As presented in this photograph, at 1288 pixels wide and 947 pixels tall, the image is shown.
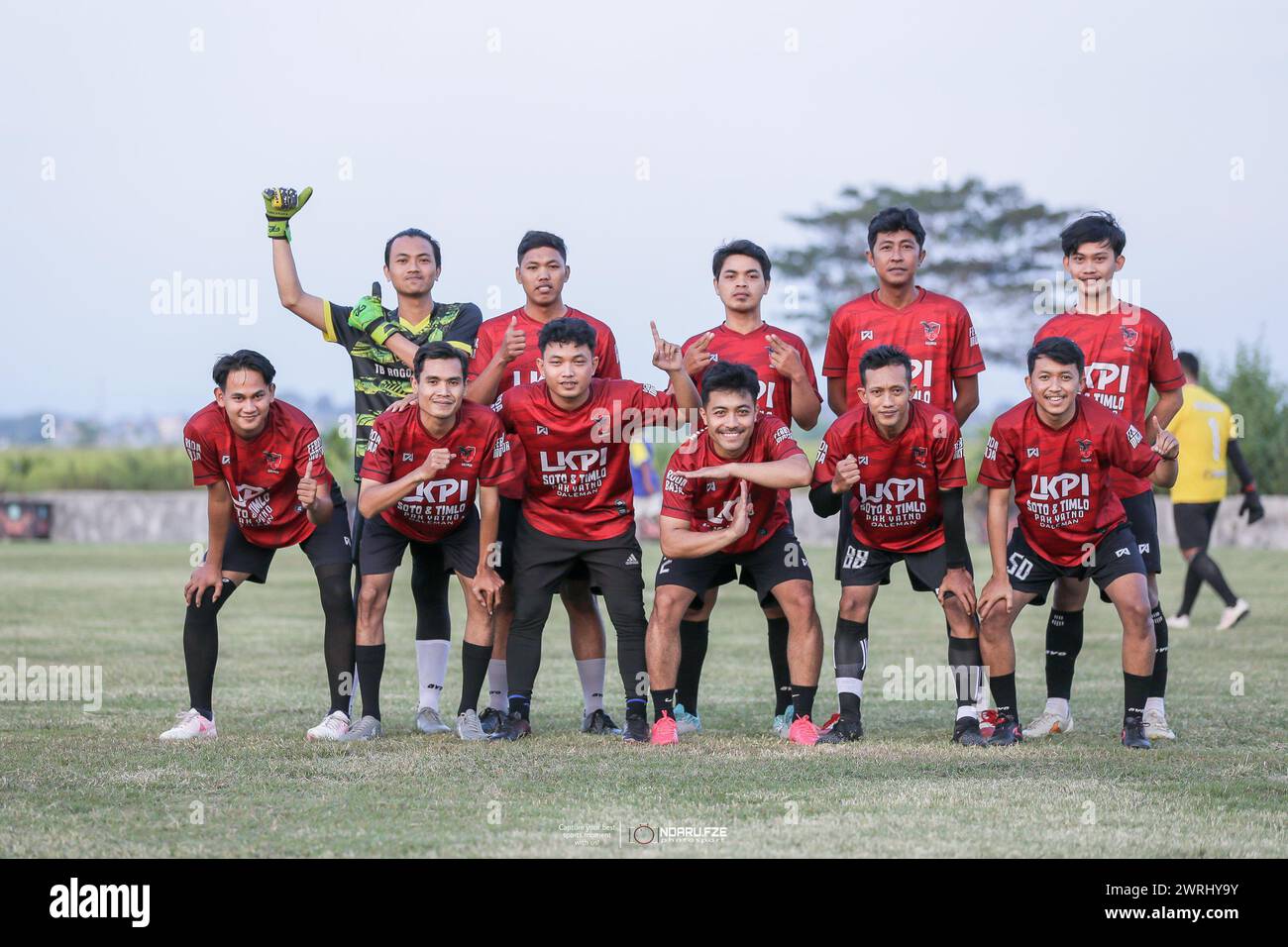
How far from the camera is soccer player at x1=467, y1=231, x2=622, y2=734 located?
6793 millimetres

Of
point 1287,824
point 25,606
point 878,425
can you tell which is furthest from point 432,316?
point 25,606

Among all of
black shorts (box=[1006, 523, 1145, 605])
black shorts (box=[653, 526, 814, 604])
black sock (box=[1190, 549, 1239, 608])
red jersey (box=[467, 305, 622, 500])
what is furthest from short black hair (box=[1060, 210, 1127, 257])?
black sock (box=[1190, 549, 1239, 608])

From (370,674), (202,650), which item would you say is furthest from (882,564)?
(202,650)

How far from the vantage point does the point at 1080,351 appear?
20.9 feet

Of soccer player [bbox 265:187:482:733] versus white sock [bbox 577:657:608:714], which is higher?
soccer player [bbox 265:187:482:733]

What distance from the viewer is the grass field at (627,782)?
14.5 ft

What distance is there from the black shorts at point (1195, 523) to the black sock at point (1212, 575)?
0.33 ft

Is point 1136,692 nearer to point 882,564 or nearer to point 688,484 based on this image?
point 882,564

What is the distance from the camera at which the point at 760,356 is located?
6.84m

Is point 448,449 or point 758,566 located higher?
point 448,449

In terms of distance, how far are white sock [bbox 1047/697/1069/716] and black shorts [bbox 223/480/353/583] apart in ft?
11.0

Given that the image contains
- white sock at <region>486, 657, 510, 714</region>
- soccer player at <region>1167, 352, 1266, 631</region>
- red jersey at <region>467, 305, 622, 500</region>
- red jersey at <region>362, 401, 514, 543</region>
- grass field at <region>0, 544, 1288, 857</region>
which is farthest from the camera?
soccer player at <region>1167, 352, 1266, 631</region>

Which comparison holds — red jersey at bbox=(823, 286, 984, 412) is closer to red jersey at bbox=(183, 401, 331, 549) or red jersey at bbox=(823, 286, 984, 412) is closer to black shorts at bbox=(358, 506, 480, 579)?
black shorts at bbox=(358, 506, 480, 579)

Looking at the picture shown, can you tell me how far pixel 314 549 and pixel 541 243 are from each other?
178cm
